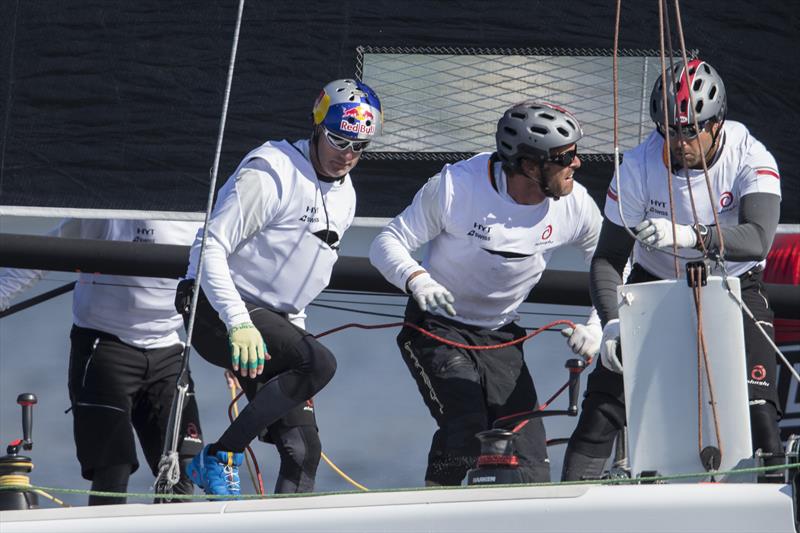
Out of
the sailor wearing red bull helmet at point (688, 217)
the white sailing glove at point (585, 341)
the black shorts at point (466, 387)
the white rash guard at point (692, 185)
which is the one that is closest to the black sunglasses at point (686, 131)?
the sailor wearing red bull helmet at point (688, 217)

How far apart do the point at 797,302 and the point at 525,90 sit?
2.91 ft

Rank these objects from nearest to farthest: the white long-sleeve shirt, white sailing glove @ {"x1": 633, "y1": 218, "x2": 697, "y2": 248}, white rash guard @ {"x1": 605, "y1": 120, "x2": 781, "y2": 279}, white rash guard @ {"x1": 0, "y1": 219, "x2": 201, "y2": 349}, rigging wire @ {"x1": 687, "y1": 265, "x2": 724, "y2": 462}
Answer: rigging wire @ {"x1": 687, "y1": 265, "x2": 724, "y2": 462} < white sailing glove @ {"x1": 633, "y1": 218, "x2": 697, "y2": 248} < white rash guard @ {"x1": 605, "y1": 120, "x2": 781, "y2": 279} < the white long-sleeve shirt < white rash guard @ {"x1": 0, "y1": 219, "x2": 201, "y2": 349}

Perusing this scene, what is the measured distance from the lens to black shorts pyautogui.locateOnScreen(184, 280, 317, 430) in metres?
4.04

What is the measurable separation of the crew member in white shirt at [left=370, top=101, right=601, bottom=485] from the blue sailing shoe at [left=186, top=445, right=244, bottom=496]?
421 millimetres

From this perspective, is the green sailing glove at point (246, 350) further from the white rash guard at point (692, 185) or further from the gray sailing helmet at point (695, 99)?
the gray sailing helmet at point (695, 99)

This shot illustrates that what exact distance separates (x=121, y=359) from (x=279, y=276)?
717 mm

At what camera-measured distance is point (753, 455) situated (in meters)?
3.38

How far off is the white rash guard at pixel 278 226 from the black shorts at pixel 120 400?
54 centimetres

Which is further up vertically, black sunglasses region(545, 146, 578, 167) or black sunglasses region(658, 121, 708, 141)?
black sunglasses region(545, 146, 578, 167)

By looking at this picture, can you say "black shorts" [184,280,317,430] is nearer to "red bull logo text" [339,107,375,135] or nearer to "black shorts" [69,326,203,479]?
"red bull logo text" [339,107,375,135]

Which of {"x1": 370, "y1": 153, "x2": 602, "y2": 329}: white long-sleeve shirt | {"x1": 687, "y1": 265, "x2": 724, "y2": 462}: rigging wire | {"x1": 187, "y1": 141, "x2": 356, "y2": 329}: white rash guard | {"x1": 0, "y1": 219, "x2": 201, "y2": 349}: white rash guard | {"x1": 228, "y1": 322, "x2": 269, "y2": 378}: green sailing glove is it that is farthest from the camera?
{"x1": 0, "y1": 219, "x2": 201, "y2": 349}: white rash guard

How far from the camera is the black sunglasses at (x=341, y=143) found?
4.21 metres

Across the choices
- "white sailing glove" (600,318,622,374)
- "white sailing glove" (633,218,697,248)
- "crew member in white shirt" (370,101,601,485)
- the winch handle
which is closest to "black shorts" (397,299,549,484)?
"crew member in white shirt" (370,101,601,485)

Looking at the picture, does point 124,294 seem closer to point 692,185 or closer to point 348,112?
point 348,112
